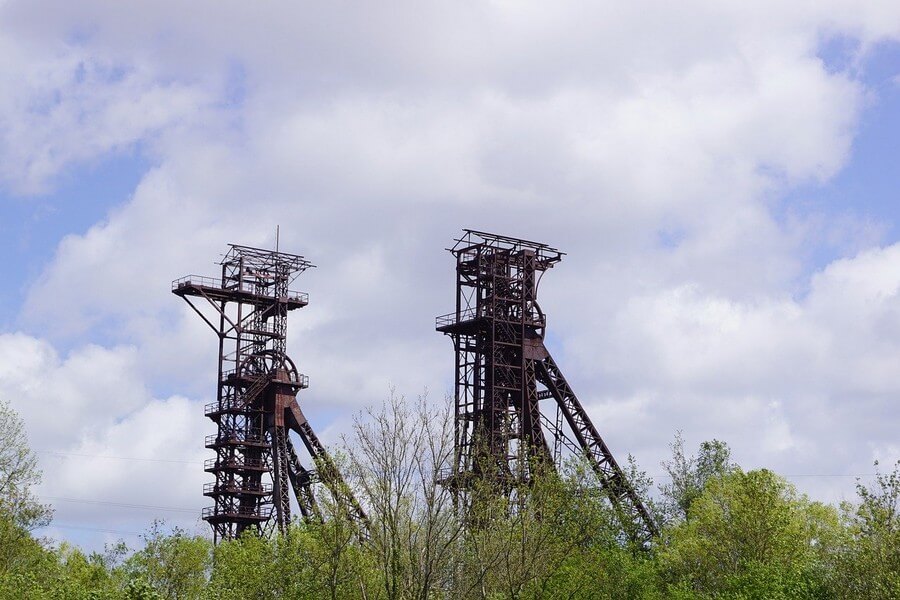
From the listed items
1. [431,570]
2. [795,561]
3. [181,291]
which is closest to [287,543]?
[431,570]

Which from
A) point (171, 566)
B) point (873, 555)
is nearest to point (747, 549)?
point (873, 555)

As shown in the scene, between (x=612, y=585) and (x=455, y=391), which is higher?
(x=455, y=391)

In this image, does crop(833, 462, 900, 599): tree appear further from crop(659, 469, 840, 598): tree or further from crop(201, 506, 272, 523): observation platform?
crop(201, 506, 272, 523): observation platform

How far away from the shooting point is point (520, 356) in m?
82.5

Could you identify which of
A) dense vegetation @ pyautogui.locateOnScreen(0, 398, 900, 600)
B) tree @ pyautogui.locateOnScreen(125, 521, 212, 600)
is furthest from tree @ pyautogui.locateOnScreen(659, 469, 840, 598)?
tree @ pyautogui.locateOnScreen(125, 521, 212, 600)

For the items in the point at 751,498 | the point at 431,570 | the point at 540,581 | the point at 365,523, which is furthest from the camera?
the point at 751,498

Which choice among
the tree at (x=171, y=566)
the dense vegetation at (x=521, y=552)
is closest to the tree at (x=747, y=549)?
the dense vegetation at (x=521, y=552)

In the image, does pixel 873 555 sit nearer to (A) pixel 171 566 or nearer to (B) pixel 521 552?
(B) pixel 521 552

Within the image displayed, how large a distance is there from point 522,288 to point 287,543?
25860mm

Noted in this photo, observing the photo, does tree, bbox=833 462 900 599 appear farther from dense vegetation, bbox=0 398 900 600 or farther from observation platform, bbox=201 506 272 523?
observation platform, bbox=201 506 272 523

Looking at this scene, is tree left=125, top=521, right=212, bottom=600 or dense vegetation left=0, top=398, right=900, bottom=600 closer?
dense vegetation left=0, top=398, right=900, bottom=600

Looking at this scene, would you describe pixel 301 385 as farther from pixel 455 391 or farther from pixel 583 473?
pixel 583 473

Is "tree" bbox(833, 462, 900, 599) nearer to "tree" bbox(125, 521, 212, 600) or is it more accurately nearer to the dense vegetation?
the dense vegetation

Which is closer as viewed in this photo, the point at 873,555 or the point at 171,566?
the point at 873,555
